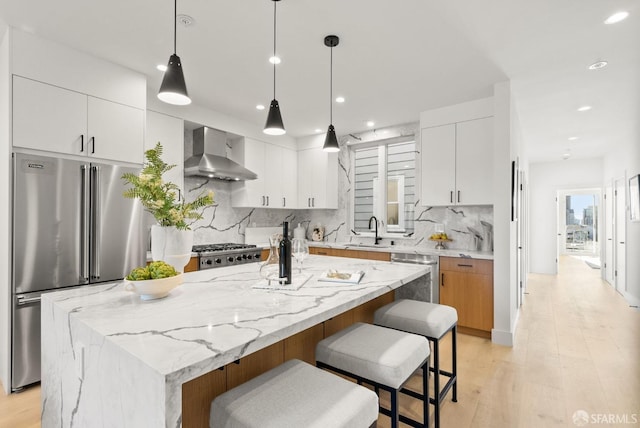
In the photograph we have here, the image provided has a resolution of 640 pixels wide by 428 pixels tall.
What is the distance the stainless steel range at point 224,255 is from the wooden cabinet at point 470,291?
7.40ft

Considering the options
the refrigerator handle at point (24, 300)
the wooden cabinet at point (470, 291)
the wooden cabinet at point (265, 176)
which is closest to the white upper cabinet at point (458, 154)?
the wooden cabinet at point (470, 291)

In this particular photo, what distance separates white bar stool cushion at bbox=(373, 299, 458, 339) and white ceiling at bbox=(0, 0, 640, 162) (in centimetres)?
192

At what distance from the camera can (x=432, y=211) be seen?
4332mm

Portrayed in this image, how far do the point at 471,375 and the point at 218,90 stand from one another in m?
3.52

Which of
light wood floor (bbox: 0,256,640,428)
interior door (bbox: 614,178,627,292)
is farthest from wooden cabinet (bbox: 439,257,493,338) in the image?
interior door (bbox: 614,178,627,292)

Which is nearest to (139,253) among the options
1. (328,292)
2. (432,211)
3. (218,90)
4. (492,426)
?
(218,90)

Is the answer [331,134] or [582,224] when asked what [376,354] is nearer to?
[331,134]

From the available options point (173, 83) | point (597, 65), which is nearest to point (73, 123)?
point (173, 83)

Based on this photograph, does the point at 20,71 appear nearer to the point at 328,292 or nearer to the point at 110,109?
the point at 110,109

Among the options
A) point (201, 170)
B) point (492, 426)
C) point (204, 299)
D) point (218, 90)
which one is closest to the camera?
point (204, 299)

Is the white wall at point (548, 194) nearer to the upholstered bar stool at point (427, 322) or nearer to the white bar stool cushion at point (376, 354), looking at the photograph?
the upholstered bar stool at point (427, 322)

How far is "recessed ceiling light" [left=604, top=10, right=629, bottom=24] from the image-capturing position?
2080 millimetres

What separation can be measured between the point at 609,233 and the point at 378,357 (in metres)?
7.19

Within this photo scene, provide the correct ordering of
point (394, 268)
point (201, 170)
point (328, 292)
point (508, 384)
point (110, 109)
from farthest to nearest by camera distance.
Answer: point (201, 170), point (110, 109), point (508, 384), point (394, 268), point (328, 292)
